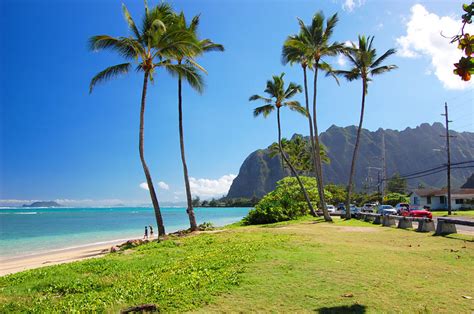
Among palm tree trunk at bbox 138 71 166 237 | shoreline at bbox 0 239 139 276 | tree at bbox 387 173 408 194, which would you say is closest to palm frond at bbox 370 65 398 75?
palm tree trunk at bbox 138 71 166 237

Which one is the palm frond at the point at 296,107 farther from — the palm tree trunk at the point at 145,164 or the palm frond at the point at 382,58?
the palm tree trunk at the point at 145,164

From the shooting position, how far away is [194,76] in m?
18.6

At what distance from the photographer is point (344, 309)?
456 centimetres

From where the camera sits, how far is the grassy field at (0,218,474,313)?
486cm

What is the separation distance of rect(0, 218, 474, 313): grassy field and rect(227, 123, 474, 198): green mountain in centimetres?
15574

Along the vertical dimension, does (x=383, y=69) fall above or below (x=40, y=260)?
above

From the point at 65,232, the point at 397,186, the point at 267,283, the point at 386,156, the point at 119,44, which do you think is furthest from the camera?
the point at 386,156

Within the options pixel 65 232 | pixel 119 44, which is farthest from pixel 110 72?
pixel 65 232

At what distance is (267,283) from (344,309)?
1519mm

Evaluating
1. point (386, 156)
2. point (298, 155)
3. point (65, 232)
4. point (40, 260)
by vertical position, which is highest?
point (386, 156)

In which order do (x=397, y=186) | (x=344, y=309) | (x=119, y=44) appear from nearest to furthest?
(x=344, y=309) < (x=119, y=44) < (x=397, y=186)

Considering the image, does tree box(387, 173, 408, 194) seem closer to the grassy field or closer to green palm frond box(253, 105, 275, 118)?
green palm frond box(253, 105, 275, 118)

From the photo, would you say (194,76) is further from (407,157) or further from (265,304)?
(407,157)

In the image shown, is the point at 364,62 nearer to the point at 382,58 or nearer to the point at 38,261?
the point at 382,58
